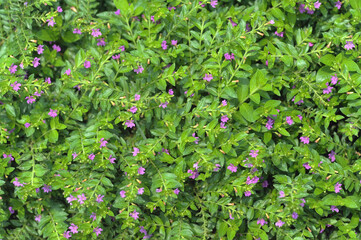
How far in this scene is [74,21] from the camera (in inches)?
136

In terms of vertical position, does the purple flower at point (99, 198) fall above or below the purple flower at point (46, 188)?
above

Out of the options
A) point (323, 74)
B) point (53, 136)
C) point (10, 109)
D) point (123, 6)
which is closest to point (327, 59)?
point (323, 74)

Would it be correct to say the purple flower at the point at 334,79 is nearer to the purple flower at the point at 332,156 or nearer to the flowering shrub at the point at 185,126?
the flowering shrub at the point at 185,126

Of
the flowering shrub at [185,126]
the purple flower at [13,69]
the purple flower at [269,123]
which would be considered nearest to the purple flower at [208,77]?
the flowering shrub at [185,126]

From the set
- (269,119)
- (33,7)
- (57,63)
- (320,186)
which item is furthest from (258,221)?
(33,7)

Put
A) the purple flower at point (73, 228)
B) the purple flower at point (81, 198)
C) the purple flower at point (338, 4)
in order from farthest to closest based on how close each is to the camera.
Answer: the purple flower at point (338, 4) → the purple flower at point (73, 228) → the purple flower at point (81, 198)

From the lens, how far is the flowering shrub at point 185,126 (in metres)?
3.11

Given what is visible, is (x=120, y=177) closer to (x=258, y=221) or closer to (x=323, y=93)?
(x=258, y=221)

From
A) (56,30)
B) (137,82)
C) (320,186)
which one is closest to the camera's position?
(320,186)

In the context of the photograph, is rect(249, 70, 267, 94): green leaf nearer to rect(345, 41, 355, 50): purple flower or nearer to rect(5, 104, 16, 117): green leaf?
rect(345, 41, 355, 50): purple flower

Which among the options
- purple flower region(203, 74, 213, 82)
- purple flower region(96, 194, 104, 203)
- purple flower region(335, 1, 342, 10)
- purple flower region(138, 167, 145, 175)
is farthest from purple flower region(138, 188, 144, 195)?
purple flower region(335, 1, 342, 10)

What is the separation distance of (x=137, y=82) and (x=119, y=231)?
3.80ft

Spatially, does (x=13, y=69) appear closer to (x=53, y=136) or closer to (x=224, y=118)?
(x=53, y=136)

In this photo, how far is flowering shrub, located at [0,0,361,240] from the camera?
311 centimetres
